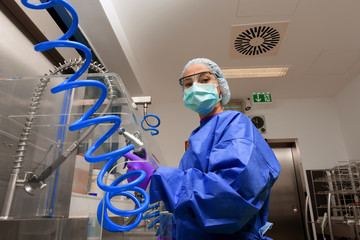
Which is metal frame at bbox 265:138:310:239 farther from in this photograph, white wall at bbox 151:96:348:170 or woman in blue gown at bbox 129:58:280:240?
woman in blue gown at bbox 129:58:280:240

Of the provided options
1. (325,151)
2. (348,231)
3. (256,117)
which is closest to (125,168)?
(348,231)

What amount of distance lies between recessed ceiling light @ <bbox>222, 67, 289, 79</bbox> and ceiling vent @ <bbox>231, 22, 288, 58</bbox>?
0.34m

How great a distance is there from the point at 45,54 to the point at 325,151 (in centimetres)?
376

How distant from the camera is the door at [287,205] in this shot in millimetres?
3502

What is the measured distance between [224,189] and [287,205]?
3.38m

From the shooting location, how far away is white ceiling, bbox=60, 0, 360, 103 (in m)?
2.10

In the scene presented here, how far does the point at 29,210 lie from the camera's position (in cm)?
62

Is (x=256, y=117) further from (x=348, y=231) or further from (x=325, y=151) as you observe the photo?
(x=348, y=231)

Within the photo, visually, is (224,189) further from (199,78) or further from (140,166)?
(199,78)

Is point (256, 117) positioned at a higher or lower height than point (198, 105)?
higher

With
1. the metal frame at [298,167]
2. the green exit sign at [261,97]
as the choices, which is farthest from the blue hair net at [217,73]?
the metal frame at [298,167]

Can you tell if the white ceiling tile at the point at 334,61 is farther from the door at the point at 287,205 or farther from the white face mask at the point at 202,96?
the white face mask at the point at 202,96

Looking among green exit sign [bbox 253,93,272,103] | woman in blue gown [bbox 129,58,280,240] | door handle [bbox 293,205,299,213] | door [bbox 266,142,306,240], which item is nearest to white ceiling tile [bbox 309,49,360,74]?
green exit sign [bbox 253,93,272,103]

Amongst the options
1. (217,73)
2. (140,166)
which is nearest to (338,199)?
(217,73)
